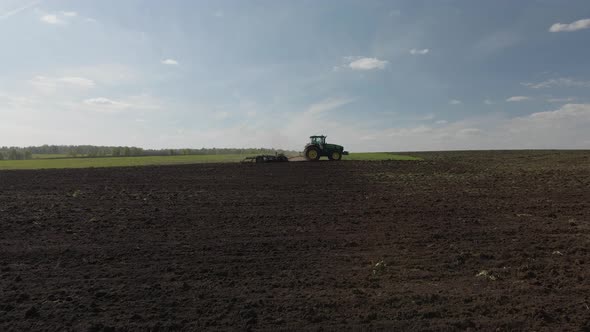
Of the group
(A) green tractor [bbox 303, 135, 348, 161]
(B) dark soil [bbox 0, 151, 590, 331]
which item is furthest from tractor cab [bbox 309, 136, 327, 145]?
(B) dark soil [bbox 0, 151, 590, 331]

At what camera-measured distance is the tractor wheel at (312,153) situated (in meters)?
35.8

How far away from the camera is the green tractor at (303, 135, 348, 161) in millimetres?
35875

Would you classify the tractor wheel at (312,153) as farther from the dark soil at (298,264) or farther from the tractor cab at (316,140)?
the dark soil at (298,264)

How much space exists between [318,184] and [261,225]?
982 centimetres

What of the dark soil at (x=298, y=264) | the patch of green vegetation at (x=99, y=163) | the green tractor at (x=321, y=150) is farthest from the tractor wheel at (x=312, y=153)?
the dark soil at (x=298, y=264)

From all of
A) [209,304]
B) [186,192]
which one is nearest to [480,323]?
[209,304]

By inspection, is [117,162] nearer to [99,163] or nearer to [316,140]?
[99,163]

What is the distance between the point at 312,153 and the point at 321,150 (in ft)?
3.40

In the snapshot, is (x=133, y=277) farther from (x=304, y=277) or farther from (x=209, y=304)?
(x=304, y=277)

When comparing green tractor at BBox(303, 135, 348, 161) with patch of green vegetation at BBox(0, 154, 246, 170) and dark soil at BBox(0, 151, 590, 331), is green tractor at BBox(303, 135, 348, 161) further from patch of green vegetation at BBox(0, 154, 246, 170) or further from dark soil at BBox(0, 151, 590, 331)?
dark soil at BBox(0, 151, 590, 331)

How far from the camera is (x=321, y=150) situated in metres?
36.5

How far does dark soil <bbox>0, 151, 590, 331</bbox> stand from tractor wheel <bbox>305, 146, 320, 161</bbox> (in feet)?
64.7

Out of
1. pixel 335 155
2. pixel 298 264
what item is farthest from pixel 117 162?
pixel 298 264

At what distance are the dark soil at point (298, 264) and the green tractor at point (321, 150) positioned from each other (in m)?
19.8
